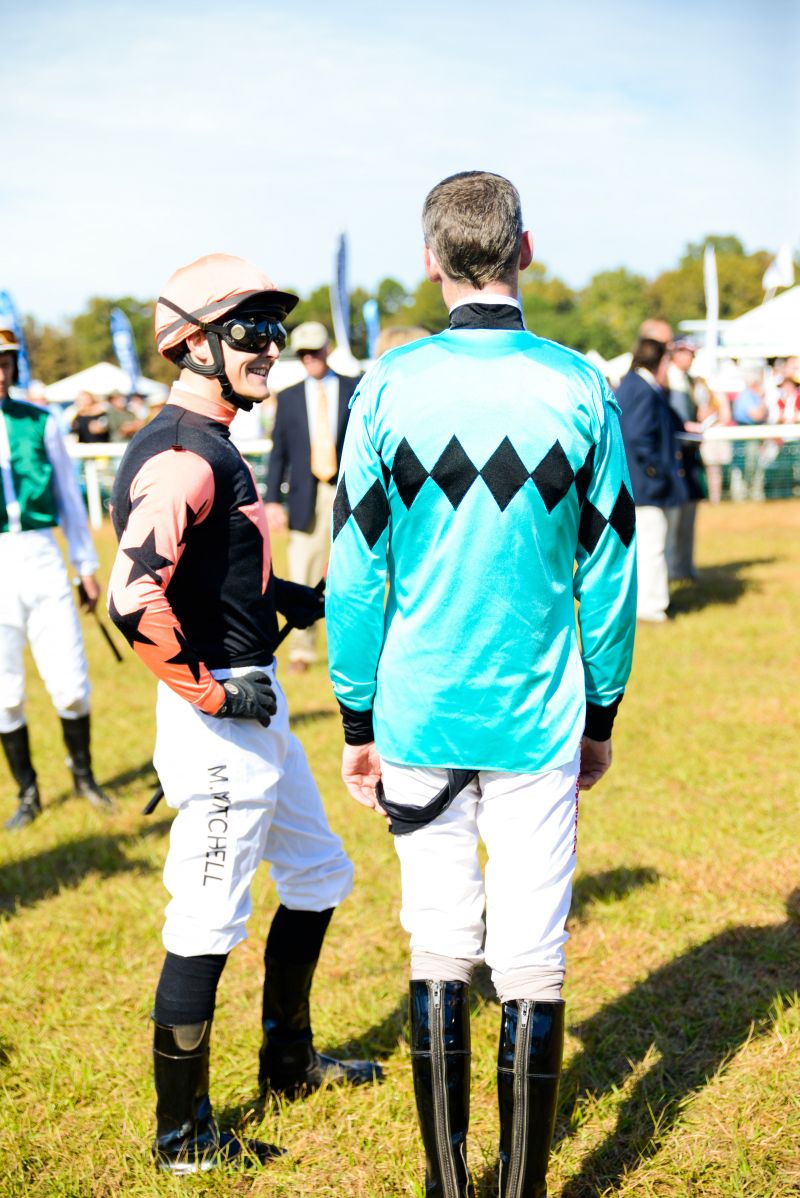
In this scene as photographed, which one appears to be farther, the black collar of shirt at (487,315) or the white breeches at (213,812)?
the white breeches at (213,812)

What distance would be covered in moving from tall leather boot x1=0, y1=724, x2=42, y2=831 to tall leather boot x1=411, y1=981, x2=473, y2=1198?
397 cm

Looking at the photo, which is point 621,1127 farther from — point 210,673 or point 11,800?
point 11,800

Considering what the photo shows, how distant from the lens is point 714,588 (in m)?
11.5

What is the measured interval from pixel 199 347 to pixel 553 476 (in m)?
1.05

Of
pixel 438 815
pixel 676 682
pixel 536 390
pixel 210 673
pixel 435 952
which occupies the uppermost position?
pixel 536 390

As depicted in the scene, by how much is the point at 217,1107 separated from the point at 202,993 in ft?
2.46

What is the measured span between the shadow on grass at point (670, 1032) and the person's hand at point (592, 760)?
1.08 m

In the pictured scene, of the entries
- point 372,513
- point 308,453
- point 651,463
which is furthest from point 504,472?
point 651,463

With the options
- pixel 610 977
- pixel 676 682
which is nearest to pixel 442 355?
pixel 610 977

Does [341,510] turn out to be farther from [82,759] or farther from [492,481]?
[82,759]

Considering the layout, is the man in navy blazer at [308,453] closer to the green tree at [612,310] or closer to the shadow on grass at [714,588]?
the shadow on grass at [714,588]

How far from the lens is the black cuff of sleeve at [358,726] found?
8.79ft

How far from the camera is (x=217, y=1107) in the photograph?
3443mm

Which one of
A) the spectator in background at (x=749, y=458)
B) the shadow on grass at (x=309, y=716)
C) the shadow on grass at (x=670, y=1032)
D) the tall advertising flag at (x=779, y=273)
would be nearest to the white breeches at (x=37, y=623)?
the shadow on grass at (x=309, y=716)
